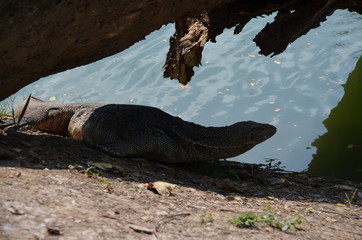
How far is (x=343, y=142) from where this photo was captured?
1020 cm

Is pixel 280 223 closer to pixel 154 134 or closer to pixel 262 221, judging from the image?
pixel 262 221

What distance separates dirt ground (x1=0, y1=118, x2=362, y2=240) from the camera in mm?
3508

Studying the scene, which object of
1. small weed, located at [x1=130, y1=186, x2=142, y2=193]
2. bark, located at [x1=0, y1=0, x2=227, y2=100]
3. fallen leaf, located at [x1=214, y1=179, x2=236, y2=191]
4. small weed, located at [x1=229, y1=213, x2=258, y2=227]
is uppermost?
bark, located at [x1=0, y1=0, x2=227, y2=100]

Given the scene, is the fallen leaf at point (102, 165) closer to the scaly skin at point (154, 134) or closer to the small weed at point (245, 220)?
the scaly skin at point (154, 134)

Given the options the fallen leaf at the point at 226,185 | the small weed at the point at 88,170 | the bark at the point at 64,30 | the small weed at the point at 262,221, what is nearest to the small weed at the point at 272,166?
the fallen leaf at the point at 226,185

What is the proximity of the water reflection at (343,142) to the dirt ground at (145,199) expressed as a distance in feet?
6.43

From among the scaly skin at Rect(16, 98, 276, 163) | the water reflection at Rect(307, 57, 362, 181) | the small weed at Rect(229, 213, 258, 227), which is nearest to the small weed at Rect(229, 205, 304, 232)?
the small weed at Rect(229, 213, 258, 227)

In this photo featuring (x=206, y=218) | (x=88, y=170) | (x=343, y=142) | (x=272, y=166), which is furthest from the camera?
(x=343, y=142)

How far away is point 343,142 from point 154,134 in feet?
15.6

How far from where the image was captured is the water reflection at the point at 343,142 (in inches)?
367

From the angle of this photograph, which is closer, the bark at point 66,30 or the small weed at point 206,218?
the small weed at point 206,218

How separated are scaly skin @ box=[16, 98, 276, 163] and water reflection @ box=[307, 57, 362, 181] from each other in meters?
2.51

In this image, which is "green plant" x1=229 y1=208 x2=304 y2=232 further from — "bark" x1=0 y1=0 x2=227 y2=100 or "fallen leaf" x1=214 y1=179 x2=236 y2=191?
"bark" x1=0 y1=0 x2=227 y2=100

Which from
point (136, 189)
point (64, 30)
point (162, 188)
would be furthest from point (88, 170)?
point (64, 30)
